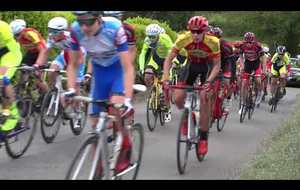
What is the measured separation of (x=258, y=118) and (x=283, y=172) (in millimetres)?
8016

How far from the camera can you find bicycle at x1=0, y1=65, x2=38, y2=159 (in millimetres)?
8133

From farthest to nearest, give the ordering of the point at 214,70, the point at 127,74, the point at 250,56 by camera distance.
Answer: the point at 250,56 < the point at 214,70 < the point at 127,74

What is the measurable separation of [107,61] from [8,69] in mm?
2283

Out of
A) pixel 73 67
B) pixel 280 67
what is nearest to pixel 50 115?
pixel 73 67

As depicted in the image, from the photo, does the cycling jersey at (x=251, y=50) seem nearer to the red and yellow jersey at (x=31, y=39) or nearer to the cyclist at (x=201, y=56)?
the cyclist at (x=201, y=56)

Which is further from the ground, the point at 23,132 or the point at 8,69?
the point at 8,69

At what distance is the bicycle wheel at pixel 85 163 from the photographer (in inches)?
207

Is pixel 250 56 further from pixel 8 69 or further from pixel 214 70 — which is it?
pixel 8 69

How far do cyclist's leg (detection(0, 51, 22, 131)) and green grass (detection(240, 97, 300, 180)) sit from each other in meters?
3.33

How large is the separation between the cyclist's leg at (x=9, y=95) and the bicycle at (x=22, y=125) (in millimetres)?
64

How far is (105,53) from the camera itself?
6.36 m
